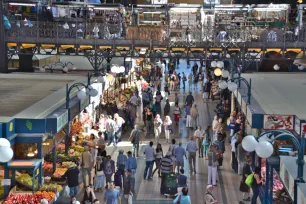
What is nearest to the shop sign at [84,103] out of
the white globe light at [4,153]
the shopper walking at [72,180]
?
the shopper walking at [72,180]

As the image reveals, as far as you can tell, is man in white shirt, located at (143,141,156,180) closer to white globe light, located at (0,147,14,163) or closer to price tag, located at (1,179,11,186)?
price tag, located at (1,179,11,186)

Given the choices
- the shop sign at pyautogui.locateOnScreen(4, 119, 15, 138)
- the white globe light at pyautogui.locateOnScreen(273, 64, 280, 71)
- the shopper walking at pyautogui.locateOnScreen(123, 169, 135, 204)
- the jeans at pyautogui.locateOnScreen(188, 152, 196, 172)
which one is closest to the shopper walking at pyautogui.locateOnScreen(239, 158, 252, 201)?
the shopper walking at pyautogui.locateOnScreen(123, 169, 135, 204)

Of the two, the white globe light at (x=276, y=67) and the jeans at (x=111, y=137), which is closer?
the jeans at (x=111, y=137)

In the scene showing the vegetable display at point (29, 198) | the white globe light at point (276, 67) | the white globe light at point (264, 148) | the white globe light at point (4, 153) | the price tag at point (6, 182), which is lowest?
the vegetable display at point (29, 198)

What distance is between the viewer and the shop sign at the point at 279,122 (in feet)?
54.6

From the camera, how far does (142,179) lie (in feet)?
66.2

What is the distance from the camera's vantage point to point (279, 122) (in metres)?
16.8

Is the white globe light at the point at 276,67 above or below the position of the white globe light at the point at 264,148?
below

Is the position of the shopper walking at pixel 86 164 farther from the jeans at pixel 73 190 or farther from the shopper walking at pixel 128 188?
the shopper walking at pixel 128 188

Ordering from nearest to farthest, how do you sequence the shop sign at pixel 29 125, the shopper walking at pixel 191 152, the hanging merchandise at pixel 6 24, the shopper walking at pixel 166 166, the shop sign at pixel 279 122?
the shop sign at pixel 29 125, the shop sign at pixel 279 122, the shopper walking at pixel 166 166, the shopper walking at pixel 191 152, the hanging merchandise at pixel 6 24

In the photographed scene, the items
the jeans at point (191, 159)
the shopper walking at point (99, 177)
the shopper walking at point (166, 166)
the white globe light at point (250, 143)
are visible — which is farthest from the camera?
the jeans at point (191, 159)

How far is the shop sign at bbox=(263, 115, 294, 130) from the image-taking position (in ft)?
54.6

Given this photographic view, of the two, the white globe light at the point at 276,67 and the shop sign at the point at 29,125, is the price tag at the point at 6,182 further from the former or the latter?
the white globe light at the point at 276,67

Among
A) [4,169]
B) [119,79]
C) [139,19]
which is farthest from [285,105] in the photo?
[139,19]
